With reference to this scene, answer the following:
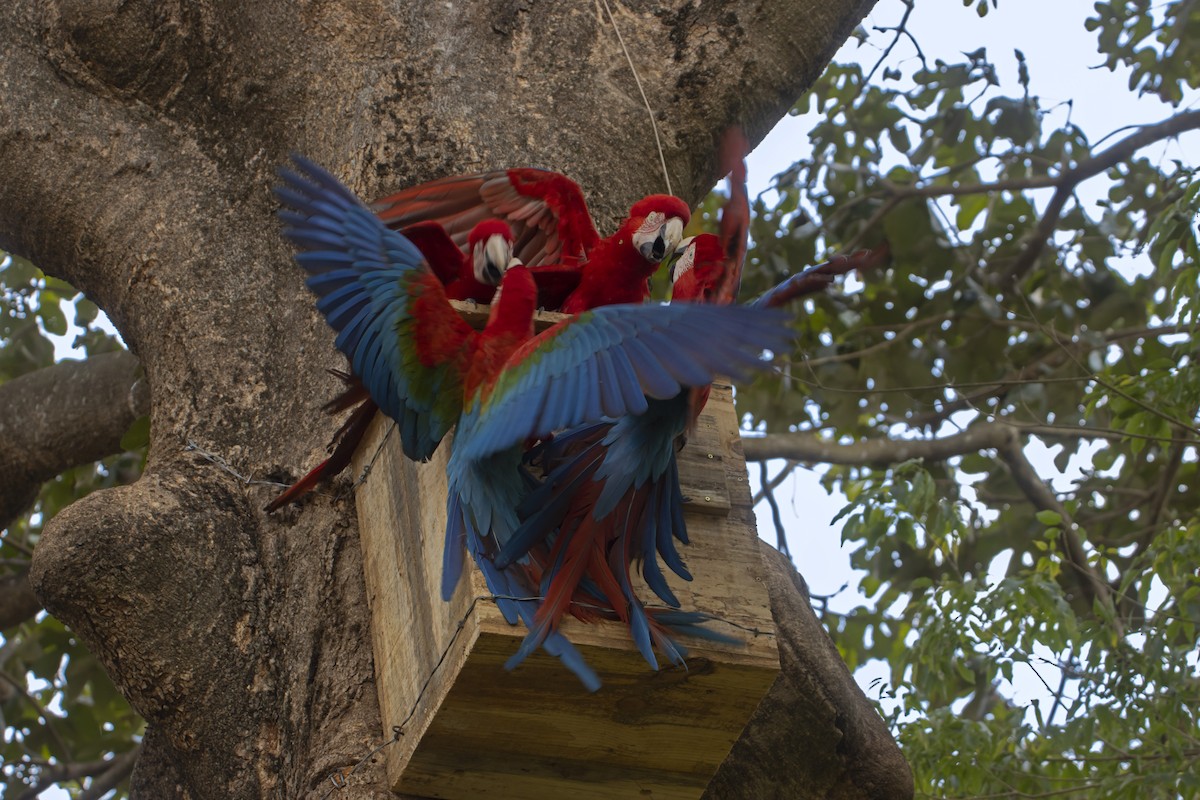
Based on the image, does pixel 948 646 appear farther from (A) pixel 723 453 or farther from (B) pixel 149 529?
(B) pixel 149 529

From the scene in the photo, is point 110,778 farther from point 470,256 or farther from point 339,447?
point 470,256

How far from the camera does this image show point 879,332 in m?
4.87

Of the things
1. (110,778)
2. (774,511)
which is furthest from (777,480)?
(110,778)

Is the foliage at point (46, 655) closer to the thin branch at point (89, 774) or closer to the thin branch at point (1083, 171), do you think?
the thin branch at point (89, 774)

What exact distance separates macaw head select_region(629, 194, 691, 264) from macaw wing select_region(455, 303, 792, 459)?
42 centimetres

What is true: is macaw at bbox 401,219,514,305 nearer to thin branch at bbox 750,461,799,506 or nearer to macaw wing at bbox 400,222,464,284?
macaw wing at bbox 400,222,464,284

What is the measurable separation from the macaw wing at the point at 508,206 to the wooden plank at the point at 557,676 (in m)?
0.38

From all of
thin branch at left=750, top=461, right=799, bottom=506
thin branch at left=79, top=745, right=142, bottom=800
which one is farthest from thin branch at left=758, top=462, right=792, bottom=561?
thin branch at left=79, top=745, right=142, bottom=800

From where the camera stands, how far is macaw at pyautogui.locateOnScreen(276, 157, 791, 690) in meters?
1.70

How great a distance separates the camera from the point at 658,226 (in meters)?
2.23

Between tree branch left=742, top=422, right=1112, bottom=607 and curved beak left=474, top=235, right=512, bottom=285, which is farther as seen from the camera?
tree branch left=742, top=422, right=1112, bottom=607

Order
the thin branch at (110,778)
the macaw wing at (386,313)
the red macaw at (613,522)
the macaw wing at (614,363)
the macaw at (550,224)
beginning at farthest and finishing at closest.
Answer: the thin branch at (110,778) → the macaw at (550,224) → the macaw wing at (386,313) → the red macaw at (613,522) → the macaw wing at (614,363)

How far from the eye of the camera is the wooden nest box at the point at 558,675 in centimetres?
188

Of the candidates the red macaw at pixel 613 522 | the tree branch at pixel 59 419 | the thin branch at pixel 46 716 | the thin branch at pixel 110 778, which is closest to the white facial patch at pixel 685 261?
the red macaw at pixel 613 522
